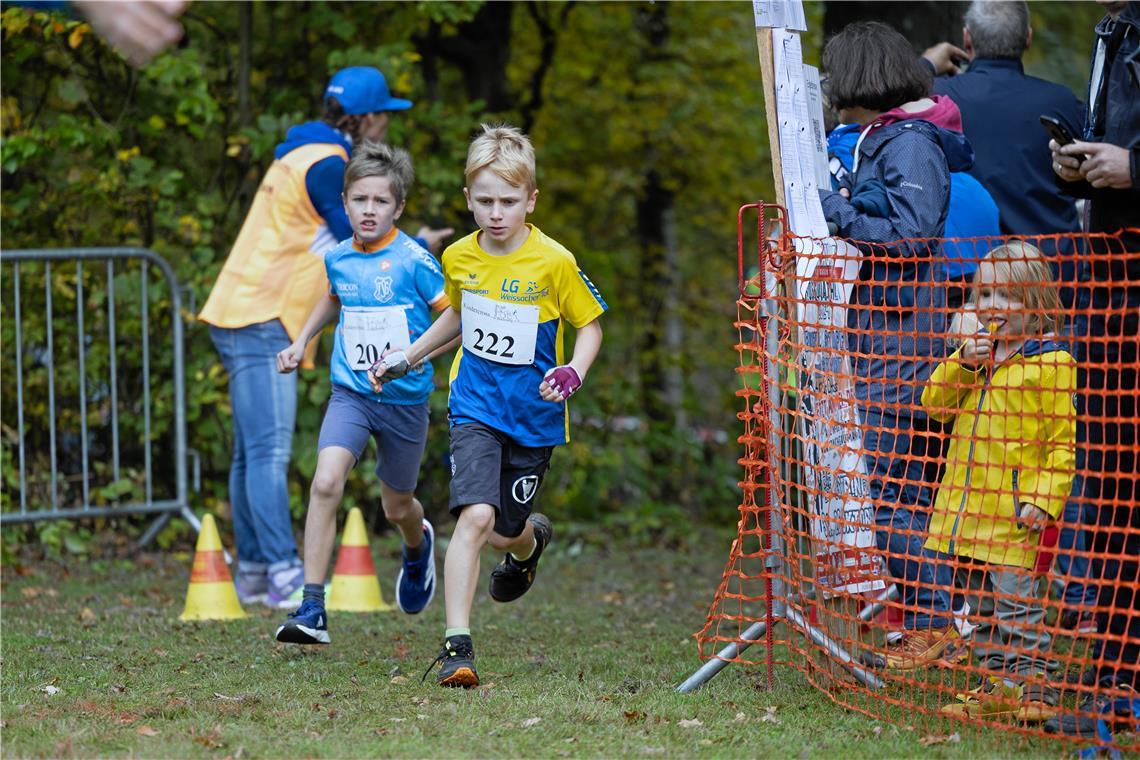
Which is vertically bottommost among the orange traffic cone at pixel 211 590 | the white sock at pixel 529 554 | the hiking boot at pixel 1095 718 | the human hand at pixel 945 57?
the orange traffic cone at pixel 211 590

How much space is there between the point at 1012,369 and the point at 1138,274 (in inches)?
26.6

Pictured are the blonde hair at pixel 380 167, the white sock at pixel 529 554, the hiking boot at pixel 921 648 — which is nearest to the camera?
the hiking boot at pixel 921 648

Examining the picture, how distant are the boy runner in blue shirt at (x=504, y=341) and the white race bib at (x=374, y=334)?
68cm

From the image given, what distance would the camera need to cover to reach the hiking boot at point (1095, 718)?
3867 mm

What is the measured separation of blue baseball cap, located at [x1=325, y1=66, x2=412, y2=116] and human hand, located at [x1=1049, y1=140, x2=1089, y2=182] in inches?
145

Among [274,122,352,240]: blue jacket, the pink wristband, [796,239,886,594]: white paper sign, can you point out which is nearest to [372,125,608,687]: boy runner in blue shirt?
the pink wristband

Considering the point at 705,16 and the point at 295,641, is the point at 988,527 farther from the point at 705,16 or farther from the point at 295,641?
the point at 705,16

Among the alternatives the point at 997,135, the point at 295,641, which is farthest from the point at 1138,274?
the point at 295,641

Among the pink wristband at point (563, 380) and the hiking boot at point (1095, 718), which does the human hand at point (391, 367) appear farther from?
→ the hiking boot at point (1095, 718)

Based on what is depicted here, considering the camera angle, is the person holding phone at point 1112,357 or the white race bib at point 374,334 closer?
the person holding phone at point 1112,357

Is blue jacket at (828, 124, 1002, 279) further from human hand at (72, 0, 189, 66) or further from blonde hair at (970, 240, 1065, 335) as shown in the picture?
human hand at (72, 0, 189, 66)

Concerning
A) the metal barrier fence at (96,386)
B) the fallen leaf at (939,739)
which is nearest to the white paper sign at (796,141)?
the fallen leaf at (939,739)

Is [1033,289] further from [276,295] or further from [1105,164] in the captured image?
[276,295]

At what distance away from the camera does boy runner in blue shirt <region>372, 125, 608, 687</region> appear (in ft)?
16.5
